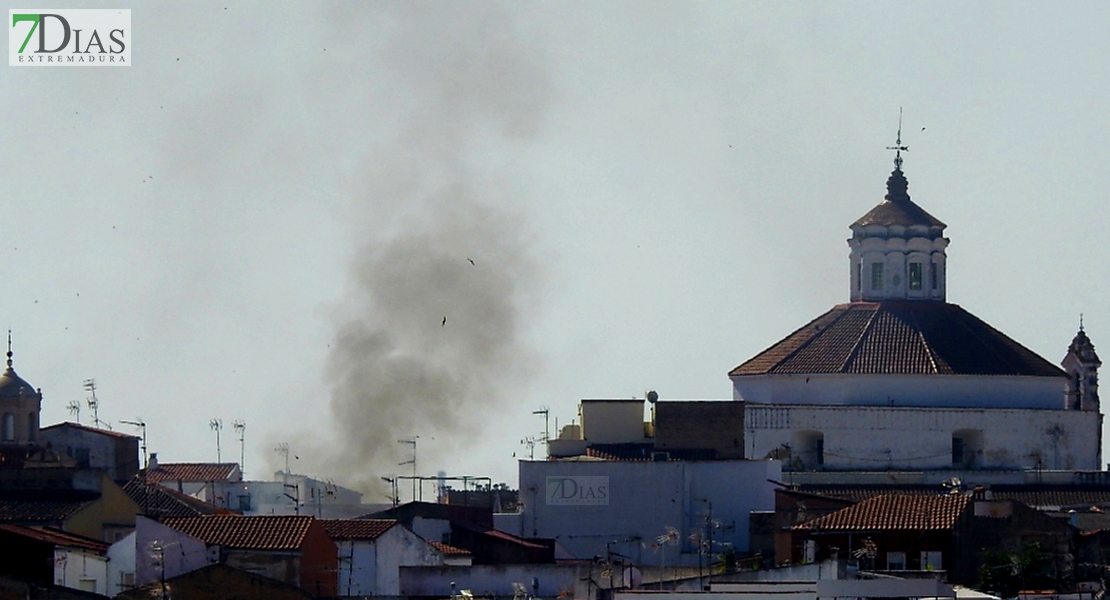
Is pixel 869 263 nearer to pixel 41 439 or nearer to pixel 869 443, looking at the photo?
pixel 869 443

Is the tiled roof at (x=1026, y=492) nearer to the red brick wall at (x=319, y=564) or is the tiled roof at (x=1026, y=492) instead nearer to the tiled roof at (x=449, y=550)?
the tiled roof at (x=449, y=550)

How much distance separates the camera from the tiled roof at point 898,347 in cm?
8912

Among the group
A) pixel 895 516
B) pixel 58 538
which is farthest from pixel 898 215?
pixel 58 538

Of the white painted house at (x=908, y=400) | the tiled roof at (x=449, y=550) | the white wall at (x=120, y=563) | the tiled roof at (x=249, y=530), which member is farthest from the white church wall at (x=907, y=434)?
the white wall at (x=120, y=563)

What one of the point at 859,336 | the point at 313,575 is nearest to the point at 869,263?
the point at 859,336

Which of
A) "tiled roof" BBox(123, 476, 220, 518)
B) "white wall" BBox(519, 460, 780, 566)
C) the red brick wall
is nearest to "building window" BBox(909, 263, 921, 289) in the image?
"white wall" BBox(519, 460, 780, 566)

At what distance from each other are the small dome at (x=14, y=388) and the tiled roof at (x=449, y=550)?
65.2ft

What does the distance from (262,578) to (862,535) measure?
43.9 feet

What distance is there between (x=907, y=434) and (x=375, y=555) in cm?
3102

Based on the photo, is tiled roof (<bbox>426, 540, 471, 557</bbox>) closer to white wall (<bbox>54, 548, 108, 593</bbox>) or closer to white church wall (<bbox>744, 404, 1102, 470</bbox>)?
white wall (<bbox>54, 548, 108, 593</bbox>)

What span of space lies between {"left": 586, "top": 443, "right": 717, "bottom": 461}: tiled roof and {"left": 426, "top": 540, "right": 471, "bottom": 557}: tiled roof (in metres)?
12.0

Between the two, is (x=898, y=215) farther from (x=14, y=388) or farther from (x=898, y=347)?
(x=14, y=388)

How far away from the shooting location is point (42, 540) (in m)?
56.4

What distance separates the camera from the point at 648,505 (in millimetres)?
75688
